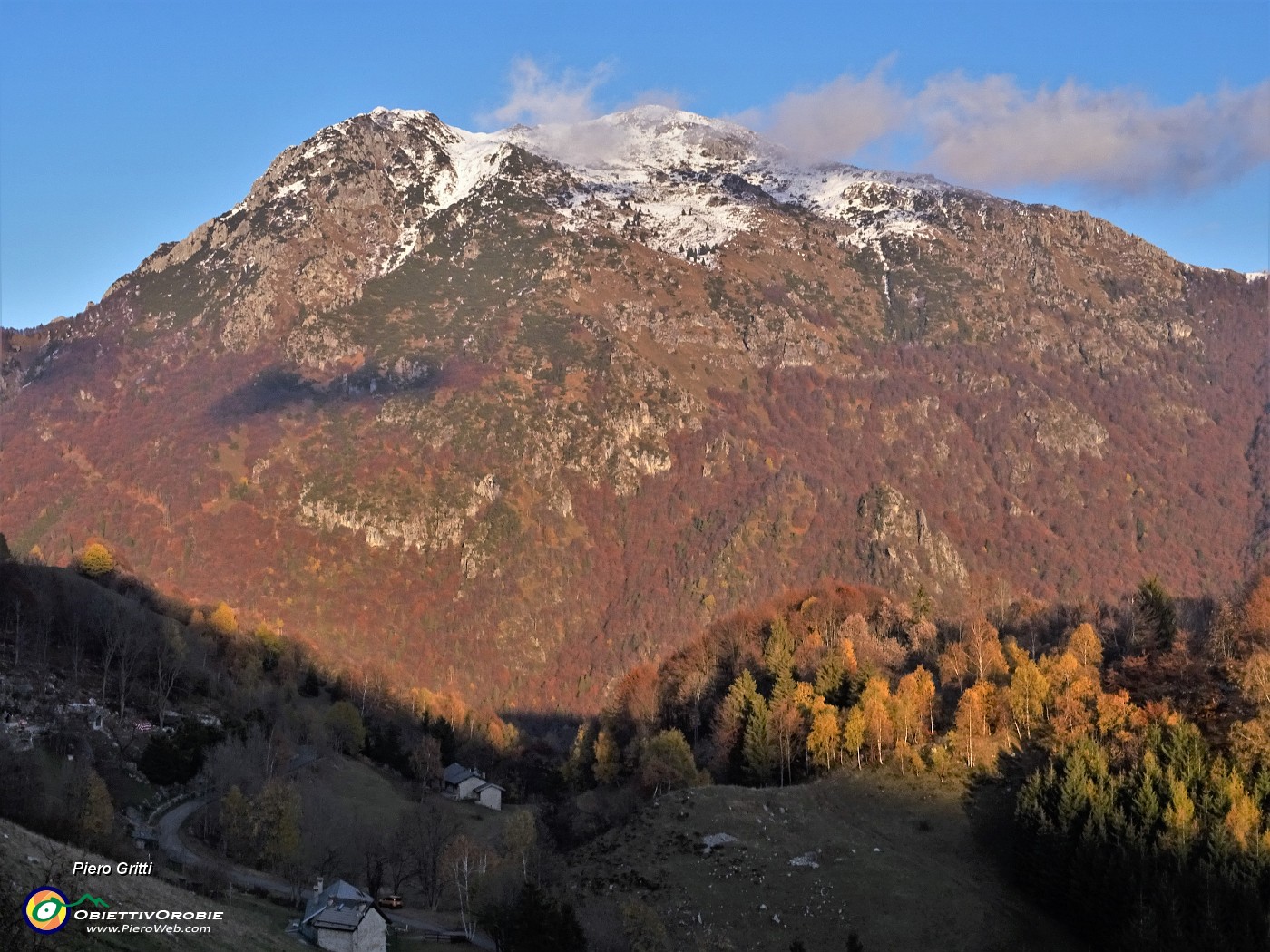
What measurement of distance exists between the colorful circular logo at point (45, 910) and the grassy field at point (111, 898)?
0.92 feet

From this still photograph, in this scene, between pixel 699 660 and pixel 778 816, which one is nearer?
pixel 778 816

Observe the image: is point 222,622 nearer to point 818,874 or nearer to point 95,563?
point 95,563

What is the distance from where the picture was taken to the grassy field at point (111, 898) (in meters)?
36.8

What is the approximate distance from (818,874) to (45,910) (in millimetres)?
48971

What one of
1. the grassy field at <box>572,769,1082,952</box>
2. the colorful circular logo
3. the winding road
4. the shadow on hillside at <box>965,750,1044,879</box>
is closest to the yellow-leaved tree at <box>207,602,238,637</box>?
the winding road

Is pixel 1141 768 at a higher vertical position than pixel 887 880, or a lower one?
higher

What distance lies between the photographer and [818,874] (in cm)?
7369

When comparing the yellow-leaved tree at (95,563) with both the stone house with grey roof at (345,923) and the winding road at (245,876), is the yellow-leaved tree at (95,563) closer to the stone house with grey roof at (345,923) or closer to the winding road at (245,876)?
the winding road at (245,876)

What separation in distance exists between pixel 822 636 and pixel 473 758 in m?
42.6

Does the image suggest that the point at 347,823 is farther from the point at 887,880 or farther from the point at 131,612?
the point at 131,612

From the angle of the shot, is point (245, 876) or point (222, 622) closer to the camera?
point (245, 876)

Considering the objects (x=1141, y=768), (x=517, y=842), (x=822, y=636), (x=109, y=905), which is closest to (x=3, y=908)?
(x=109, y=905)

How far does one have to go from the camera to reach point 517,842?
7994cm

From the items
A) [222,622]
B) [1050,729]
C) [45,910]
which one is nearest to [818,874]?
[1050,729]
